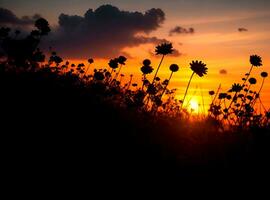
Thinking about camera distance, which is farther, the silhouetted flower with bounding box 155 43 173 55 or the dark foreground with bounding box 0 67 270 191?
the silhouetted flower with bounding box 155 43 173 55

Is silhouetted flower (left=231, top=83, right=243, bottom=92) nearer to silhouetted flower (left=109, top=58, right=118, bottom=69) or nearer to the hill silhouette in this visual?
the hill silhouette

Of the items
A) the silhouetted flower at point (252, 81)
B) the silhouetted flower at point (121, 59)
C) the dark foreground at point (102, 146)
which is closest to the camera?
the dark foreground at point (102, 146)

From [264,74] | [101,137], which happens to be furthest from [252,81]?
[101,137]

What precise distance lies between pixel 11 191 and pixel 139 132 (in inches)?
127

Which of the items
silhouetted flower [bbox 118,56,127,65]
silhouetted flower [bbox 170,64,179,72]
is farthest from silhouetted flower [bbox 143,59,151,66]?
silhouetted flower [bbox 118,56,127,65]

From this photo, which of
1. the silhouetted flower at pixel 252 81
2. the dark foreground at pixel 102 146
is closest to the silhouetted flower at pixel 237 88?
the silhouetted flower at pixel 252 81

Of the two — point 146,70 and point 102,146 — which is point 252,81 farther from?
point 102,146

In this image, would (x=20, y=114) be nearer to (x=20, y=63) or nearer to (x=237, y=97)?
(x=20, y=63)

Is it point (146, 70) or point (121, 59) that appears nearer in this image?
point (146, 70)

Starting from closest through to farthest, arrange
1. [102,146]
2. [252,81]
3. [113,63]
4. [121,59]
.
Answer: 1. [102,146]
2. [113,63]
3. [121,59]
4. [252,81]

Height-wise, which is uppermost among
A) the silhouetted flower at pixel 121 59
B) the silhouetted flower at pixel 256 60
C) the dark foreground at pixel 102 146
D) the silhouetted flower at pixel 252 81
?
the silhouetted flower at pixel 256 60

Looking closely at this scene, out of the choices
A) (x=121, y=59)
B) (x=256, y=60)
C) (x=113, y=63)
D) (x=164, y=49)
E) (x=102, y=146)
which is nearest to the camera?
(x=102, y=146)

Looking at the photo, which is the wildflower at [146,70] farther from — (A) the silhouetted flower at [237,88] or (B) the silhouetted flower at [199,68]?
(A) the silhouetted flower at [237,88]

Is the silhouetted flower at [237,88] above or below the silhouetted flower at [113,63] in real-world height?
above
